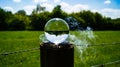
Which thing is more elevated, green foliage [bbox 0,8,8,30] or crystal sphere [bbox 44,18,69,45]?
green foliage [bbox 0,8,8,30]

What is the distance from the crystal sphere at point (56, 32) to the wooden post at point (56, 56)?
0.81 feet

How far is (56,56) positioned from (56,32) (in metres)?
0.54

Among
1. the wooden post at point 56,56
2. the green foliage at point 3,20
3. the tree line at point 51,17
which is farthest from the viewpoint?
the tree line at point 51,17

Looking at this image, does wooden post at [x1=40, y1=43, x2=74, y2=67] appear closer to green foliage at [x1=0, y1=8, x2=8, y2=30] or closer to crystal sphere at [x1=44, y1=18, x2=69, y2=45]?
crystal sphere at [x1=44, y1=18, x2=69, y2=45]

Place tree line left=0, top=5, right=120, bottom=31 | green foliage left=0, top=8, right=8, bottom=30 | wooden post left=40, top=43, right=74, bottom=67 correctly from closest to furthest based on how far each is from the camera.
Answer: wooden post left=40, top=43, right=74, bottom=67 → green foliage left=0, top=8, right=8, bottom=30 → tree line left=0, top=5, right=120, bottom=31

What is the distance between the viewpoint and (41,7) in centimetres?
9512

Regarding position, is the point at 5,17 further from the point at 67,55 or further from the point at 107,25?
the point at 67,55

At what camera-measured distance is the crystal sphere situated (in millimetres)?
3529

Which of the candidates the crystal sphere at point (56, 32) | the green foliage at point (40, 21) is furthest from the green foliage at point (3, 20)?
the crystal sphere at point (56, 32)

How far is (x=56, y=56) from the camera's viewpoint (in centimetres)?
318

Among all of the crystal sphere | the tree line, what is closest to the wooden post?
the crystal sphere

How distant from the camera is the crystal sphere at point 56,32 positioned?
139 inches

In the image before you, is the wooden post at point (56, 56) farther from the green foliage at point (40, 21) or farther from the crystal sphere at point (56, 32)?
the green foliage at point (40, 21)

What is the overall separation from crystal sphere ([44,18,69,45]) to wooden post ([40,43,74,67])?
0.25 metres
